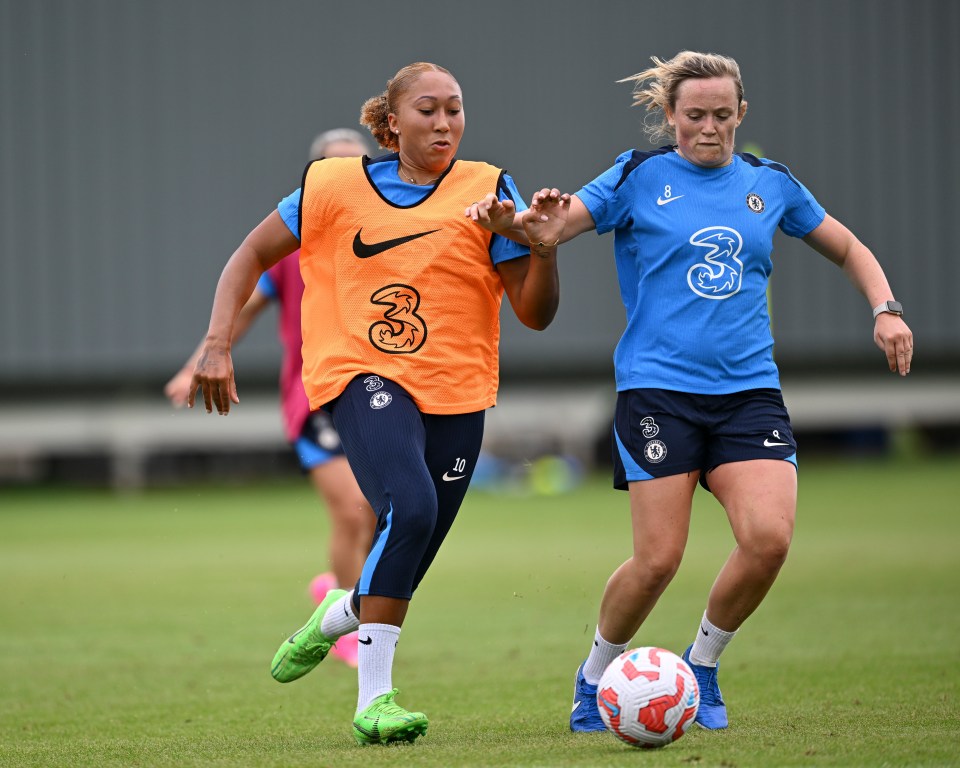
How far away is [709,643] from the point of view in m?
5.52

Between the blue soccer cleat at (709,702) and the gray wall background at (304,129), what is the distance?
18830 millimetres

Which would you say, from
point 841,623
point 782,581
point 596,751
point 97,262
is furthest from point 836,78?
point 596,751

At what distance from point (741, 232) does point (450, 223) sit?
42.1 inches

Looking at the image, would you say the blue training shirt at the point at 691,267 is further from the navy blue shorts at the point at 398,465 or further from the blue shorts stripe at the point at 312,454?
A: the blue shorts stripe at the point at 312,454

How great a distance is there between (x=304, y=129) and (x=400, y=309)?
65.2 feet

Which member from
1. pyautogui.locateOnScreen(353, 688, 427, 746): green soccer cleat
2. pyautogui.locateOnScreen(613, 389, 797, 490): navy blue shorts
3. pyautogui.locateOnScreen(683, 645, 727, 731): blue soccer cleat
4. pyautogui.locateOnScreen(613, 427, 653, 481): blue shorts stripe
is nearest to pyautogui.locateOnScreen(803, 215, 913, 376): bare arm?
pyautogui.locateOnScreen(613, 389, 797, 490): navy blue shorts

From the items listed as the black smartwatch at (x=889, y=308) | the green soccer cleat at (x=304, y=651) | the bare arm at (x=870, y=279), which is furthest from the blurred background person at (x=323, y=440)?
the black smartwatch at (x=889, y=308)

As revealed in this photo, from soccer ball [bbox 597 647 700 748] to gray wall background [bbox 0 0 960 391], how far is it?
63.5 ft

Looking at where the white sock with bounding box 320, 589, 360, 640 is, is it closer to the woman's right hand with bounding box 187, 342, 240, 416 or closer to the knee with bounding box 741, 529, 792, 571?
the woman's right hand with bounding box 187, 342, 240, 416

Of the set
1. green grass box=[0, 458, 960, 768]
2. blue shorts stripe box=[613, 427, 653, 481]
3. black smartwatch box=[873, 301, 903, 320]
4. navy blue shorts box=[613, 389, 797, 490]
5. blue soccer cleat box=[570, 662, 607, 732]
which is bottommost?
green grass box=[0, 458, 960, 768]

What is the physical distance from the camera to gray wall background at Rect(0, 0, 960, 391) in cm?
2400

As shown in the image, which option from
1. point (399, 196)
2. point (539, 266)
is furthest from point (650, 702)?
point (399, 196)

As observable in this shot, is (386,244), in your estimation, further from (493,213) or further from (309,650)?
(309,650)

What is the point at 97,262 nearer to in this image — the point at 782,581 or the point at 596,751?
the point at 782,581
